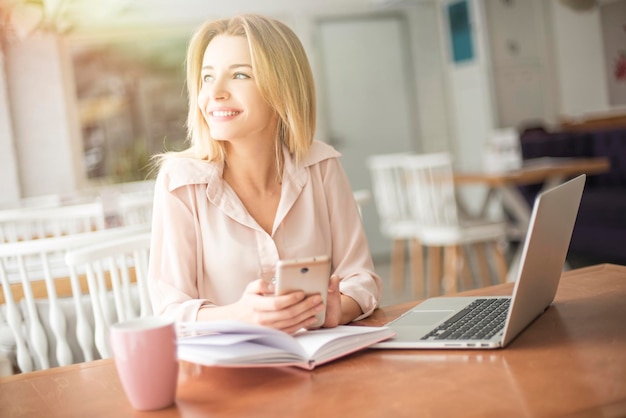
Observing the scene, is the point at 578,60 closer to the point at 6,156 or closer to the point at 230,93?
the point at 6,156

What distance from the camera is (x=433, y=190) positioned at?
4969 millimetres

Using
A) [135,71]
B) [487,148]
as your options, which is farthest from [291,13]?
[487,148]

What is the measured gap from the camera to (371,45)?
7023mm

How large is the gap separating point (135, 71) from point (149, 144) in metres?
0.60

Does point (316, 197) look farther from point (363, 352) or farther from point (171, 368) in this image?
point (171, 368)

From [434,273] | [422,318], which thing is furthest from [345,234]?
[434,273]

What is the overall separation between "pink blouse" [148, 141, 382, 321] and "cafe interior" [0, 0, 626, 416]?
309cm

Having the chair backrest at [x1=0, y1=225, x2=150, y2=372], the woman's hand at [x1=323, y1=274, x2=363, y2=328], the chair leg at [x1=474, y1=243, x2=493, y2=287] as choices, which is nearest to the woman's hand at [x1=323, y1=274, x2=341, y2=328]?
the woman's hand at [x1=323, y1=274, x2=363, y2=328]

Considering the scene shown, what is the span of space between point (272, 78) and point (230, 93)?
3.0 inches

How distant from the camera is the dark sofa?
5.48 metres

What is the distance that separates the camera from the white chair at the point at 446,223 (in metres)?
4.90

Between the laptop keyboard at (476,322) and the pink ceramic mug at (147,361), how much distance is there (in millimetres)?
373

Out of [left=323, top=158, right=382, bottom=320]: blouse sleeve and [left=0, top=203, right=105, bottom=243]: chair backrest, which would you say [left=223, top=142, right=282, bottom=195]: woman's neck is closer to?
[left=323, top=158, right=382, bottom=320]: blouse sleeve

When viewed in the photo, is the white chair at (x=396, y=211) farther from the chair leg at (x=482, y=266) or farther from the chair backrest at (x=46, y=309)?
the chair backrest at (x=46, y=309)
